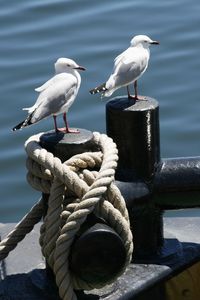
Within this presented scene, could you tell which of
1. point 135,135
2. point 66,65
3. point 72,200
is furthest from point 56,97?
point 72,200

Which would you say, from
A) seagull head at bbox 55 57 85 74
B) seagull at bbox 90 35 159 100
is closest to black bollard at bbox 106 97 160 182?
seagull head at bbox 55 57 85 74

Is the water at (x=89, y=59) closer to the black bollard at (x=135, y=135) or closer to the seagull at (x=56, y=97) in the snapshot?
the seagull at (x=56, y=97)

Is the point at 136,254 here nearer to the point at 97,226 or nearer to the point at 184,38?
the point at 97,226

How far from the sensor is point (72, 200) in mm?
2895

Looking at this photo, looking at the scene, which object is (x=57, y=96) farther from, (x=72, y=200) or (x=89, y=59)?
(x=89, y=59)

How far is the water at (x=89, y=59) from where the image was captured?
6316 millimetres

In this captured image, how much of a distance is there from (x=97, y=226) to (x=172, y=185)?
1.24 feet

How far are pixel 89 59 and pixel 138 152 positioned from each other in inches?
183

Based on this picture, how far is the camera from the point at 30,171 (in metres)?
2.97

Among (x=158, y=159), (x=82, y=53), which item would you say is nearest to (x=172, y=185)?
(x=158, y=159)

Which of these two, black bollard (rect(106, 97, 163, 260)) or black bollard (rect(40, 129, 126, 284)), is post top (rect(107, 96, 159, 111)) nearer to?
black bollard (rect(106, 97, 163, 260))

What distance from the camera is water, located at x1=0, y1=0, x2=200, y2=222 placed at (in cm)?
632

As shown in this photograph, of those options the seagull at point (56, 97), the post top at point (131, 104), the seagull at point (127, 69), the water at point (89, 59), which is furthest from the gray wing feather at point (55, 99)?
the water at point (89, 59)

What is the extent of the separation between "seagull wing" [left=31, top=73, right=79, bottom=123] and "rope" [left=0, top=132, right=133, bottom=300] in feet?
1.12
